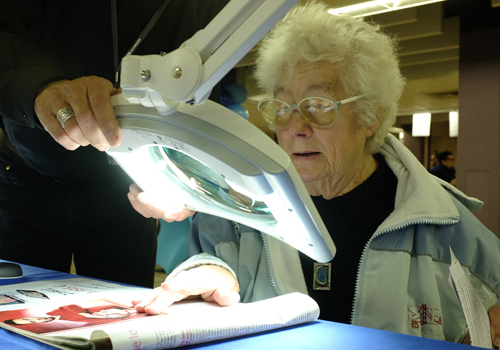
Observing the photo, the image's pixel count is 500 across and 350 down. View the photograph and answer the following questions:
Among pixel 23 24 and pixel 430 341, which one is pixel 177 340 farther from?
pixel 23 24

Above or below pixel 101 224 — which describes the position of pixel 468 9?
above

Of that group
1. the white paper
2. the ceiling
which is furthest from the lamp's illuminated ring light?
the ceiling

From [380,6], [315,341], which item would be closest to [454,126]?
[380,6]

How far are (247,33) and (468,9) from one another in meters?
6.54

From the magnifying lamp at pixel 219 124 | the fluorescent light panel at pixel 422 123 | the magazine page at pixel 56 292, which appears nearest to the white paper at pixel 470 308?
the magnifying lamp at pixel 219 124

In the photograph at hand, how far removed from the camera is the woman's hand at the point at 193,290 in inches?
34.5

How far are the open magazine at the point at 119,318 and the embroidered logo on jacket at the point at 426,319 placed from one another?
435 millimetres

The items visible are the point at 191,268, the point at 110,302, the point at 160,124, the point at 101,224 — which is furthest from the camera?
the point at 101,224

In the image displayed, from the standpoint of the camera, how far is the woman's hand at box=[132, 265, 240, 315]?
88cm

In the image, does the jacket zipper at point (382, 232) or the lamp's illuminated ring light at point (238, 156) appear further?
the jacket zipper at point (382, 232)

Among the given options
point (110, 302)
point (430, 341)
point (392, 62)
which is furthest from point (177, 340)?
point (392, 62)

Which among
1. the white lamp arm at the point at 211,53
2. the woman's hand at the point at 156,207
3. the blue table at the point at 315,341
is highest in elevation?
the white lamp arm at the point at 211,53

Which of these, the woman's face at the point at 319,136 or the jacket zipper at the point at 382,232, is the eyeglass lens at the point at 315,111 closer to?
the woman's face at the point at 319,136

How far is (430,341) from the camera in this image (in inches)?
29.3
